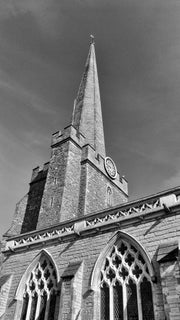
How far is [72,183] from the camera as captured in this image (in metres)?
17.4

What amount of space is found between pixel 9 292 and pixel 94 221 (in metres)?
4.81

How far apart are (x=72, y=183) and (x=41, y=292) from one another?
298 inches

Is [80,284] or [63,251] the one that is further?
[63,251]

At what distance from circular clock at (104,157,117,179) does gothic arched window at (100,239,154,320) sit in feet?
37.8

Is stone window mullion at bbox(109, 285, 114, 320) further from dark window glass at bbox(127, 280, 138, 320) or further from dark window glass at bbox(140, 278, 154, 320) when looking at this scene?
dark window glass at bbox(140, 278, 154, 320)

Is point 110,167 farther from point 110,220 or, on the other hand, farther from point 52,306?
point 52,306

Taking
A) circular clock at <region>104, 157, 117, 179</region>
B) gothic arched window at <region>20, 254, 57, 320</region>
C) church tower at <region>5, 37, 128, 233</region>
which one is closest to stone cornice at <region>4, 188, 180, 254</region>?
gothic arched window at <region>20, 254, 57, 320</region>

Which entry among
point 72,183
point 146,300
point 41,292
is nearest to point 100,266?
point 146,300

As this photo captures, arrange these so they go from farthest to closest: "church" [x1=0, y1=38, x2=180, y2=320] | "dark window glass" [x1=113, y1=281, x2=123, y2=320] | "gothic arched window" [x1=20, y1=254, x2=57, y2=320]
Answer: "gothic arched window" [x1=20, y1=254, x2=57, y2=320] < "dark window glass" [x1=113, y1=281, x2=123, y2=320] < "church" [x1=0, y1=38, x2=180, y2=320]

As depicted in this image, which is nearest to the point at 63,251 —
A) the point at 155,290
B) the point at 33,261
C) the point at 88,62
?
the point at 33,261

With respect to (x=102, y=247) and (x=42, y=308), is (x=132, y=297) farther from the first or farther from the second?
(x=42, y=308)

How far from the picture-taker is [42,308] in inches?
417

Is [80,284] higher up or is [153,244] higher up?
[153,244]

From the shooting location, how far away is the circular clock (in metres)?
21.2
